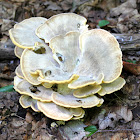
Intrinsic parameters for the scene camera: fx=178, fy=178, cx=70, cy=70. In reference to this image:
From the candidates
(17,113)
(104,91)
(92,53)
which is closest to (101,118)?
(104,91)

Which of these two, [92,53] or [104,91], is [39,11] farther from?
[104,91]

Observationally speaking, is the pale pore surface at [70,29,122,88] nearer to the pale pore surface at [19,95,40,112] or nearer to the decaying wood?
the pale pore surface at [19,95,40,112]

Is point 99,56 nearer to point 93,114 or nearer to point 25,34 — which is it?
point 93,114

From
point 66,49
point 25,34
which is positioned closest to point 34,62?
point 66,49

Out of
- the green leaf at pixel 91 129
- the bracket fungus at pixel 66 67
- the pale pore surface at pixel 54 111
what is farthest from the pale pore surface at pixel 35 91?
the green leaf at pixel 91 129

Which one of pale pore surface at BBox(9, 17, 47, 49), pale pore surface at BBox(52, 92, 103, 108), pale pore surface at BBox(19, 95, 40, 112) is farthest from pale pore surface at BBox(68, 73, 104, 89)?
pale pore surface at BBox(9, 17, 47, 49)

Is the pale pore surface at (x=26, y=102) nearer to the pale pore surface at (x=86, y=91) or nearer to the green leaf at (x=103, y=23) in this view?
the pale pore surface at (x=86, y=91)
